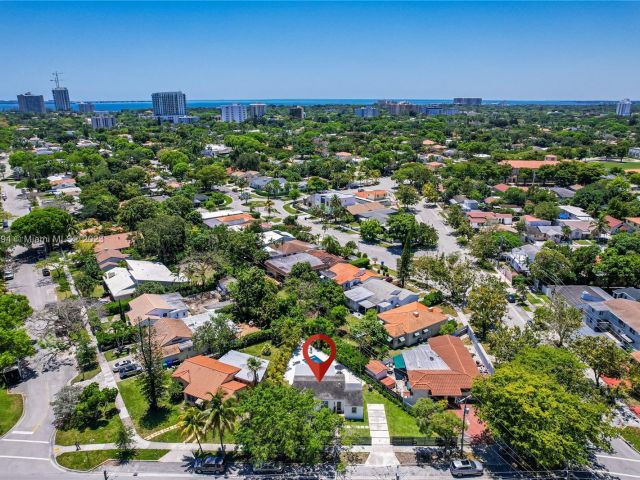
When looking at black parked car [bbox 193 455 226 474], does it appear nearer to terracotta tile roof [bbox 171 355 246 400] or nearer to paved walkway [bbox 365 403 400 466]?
terracotta tile roof [bbox 171 355 246 400]

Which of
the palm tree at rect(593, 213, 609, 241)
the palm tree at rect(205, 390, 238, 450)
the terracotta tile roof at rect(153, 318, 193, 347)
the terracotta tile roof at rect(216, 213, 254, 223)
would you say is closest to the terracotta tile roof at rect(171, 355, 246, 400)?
the terracotta tile roof at rect(153, 318, 193, 347)

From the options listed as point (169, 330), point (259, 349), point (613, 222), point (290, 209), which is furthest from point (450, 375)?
point (290, 209)

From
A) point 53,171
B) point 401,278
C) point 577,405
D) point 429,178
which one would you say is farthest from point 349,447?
point 53,171

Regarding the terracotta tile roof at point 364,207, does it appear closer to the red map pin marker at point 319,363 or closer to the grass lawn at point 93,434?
the red map pin marker at point 319,363

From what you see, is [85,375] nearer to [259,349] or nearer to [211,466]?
[259,349]

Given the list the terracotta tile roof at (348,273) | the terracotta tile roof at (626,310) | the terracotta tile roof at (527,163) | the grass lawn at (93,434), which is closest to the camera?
the grass lawn at (93,434)

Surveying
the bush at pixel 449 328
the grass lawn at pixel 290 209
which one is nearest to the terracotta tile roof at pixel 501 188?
the grass lawn at pixel 290 209

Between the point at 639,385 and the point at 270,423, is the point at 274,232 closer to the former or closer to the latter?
the point at 270,423
